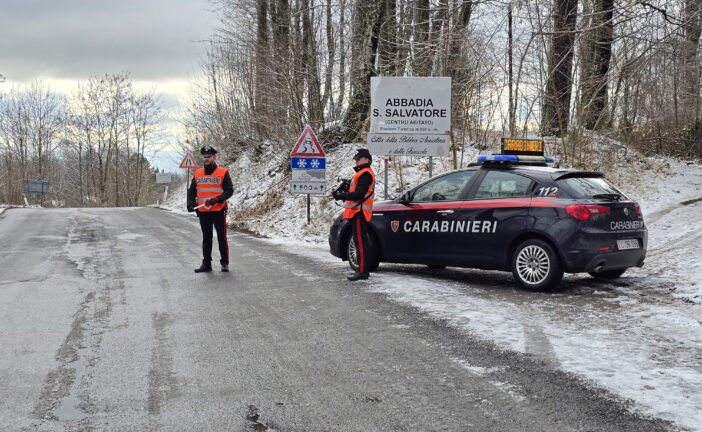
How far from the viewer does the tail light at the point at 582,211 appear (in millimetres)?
6746

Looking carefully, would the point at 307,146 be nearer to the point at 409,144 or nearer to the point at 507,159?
the point at 409,144

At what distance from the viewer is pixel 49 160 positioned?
60.9 m

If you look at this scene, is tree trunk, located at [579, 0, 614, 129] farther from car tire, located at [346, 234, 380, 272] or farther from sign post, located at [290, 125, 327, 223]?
car tire, located at [346, 234, 380, 272]

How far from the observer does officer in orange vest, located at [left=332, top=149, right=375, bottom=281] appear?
8.02 meters

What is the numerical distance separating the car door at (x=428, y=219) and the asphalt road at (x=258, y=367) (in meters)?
1.14

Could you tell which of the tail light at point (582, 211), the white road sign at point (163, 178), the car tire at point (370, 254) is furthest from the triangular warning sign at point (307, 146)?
the white road sign at point (163, 178)

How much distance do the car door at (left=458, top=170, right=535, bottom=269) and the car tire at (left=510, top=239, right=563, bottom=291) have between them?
166 millimetres

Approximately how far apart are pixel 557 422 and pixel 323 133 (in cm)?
1814

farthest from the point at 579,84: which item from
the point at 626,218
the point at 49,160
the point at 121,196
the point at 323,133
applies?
the point at 49,160

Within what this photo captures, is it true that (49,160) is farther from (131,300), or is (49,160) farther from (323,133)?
(131,300)

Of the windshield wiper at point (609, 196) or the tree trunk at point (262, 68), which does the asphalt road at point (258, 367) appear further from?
the tree trunk at point (262, 68)

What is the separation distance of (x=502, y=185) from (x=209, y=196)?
4.11 metres

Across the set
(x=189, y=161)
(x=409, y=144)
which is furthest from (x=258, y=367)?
(x=189, y=161)

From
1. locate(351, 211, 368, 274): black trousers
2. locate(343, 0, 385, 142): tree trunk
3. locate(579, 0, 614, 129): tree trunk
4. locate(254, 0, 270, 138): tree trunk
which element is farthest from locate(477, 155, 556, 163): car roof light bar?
locate(254, 0, 270, 138): tree trunk
